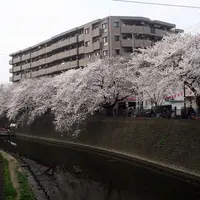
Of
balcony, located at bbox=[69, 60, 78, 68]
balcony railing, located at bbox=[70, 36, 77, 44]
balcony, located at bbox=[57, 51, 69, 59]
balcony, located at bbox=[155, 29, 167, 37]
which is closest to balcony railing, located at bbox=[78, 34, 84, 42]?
balcony railing, located at bbox=[70, 36, 77, 44]

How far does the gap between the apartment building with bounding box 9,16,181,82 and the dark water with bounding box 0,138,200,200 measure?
21.5 metres

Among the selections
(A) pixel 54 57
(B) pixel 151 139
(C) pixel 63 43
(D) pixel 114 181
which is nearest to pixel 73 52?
(C) pixel 63 43

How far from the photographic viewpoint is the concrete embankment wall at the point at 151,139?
18750 millimetres

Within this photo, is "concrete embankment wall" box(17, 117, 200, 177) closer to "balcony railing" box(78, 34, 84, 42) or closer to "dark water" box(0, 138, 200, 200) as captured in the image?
"dark water" box(0, 138, 200, 200)

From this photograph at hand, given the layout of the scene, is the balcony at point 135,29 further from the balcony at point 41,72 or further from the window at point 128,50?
the balcony at point 41,72

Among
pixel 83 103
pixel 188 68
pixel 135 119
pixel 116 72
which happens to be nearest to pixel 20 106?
pixel 83 103

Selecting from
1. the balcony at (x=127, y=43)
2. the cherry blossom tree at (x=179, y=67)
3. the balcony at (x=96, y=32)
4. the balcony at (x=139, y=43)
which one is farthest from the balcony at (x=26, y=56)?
the cherry blossom tree at (x=179, y=67)

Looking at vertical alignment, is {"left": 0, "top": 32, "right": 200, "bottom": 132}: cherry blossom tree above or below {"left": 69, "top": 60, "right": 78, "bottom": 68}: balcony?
below

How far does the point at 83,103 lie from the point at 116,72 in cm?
505

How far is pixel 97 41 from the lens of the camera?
152 ft

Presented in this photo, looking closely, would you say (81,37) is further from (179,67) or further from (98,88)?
(179,67)

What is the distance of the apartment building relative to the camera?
4472cm

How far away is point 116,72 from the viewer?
3011 cm

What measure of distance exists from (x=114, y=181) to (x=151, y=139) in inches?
237
